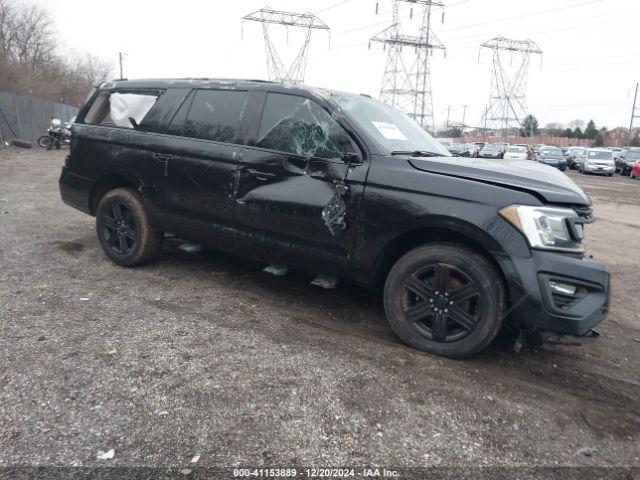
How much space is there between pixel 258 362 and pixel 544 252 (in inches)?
76.5

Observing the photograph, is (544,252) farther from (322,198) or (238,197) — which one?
(238,197)

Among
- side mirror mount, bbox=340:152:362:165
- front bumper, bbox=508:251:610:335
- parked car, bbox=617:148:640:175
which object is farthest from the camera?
parked car, bbox=617:148:640:175

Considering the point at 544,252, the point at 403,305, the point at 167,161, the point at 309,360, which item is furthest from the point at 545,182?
the point at 167,161

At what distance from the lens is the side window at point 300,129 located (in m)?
3.92

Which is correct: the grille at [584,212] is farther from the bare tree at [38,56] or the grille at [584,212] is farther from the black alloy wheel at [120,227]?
the bare tree at [38,56]

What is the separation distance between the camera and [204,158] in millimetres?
4523

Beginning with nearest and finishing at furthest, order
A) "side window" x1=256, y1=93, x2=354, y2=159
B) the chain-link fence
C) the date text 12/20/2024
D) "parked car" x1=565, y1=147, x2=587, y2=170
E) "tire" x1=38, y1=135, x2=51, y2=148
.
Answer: the date text 12/20/2024
"side window" x1=256, y1=93, x2=354, y2=159
"tire" x1=38, y1=135, x2=51, y2=148
the chain-link fence
"parked car" x1=565, y1=147, x2=587, y2=170

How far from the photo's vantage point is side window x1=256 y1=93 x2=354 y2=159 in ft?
12.9

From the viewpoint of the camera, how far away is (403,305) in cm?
363

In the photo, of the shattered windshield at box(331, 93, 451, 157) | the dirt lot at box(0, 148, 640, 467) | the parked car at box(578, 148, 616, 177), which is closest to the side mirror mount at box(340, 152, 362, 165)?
the shattered windshield at box(331, 93, 451, 157)

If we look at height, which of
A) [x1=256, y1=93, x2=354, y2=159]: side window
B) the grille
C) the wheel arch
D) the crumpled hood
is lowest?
the wheel arch

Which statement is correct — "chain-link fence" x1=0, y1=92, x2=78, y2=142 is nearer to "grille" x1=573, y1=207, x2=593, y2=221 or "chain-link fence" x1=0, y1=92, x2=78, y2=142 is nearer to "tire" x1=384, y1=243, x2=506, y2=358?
"tire" x1=384, y1=243, x2=506, y2=358

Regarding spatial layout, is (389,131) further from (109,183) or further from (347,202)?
(109,183)

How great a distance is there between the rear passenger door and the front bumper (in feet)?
7.99
